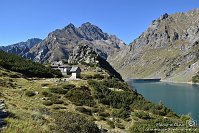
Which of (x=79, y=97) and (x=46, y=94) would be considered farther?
(x=79, y=97)

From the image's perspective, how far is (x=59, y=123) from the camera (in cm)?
1811

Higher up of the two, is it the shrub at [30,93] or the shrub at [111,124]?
the shrub at [30,93]

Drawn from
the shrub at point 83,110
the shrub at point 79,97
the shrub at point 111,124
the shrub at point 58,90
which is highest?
the shrub at point 58,90

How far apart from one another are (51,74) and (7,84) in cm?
3913

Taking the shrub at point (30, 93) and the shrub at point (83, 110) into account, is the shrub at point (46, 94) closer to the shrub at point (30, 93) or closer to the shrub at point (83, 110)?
the shrub at point (30, 93)

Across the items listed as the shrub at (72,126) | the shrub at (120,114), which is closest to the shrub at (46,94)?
the shrub at (120,114)

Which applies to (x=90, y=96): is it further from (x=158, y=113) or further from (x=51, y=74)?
(x=51, y=74)

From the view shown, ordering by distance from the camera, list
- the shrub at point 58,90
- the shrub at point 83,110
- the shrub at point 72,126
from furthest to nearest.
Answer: the shrub at point 58,90, the shrub at point 83,110, the shrub at point 72,126

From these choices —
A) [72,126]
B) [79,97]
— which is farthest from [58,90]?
[72,126]

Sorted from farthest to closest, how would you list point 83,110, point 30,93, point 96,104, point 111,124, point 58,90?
point 58,90 → point 96,104 → point 30,93 → point 83,110 → point 111,124

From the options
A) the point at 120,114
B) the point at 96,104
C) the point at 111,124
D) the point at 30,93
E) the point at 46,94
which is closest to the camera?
the point at 111,124

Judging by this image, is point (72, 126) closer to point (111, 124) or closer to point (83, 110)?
point (111, 124)

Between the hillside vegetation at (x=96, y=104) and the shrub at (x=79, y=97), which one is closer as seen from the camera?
the hillside vegetation at (x=96, y=104)

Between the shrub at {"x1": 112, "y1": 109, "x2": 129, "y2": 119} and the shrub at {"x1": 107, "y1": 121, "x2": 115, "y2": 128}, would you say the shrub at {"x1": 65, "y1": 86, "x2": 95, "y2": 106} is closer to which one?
the shrub at {"x1": 112, "y1": 109, "x2": 129, "y2": 119}
